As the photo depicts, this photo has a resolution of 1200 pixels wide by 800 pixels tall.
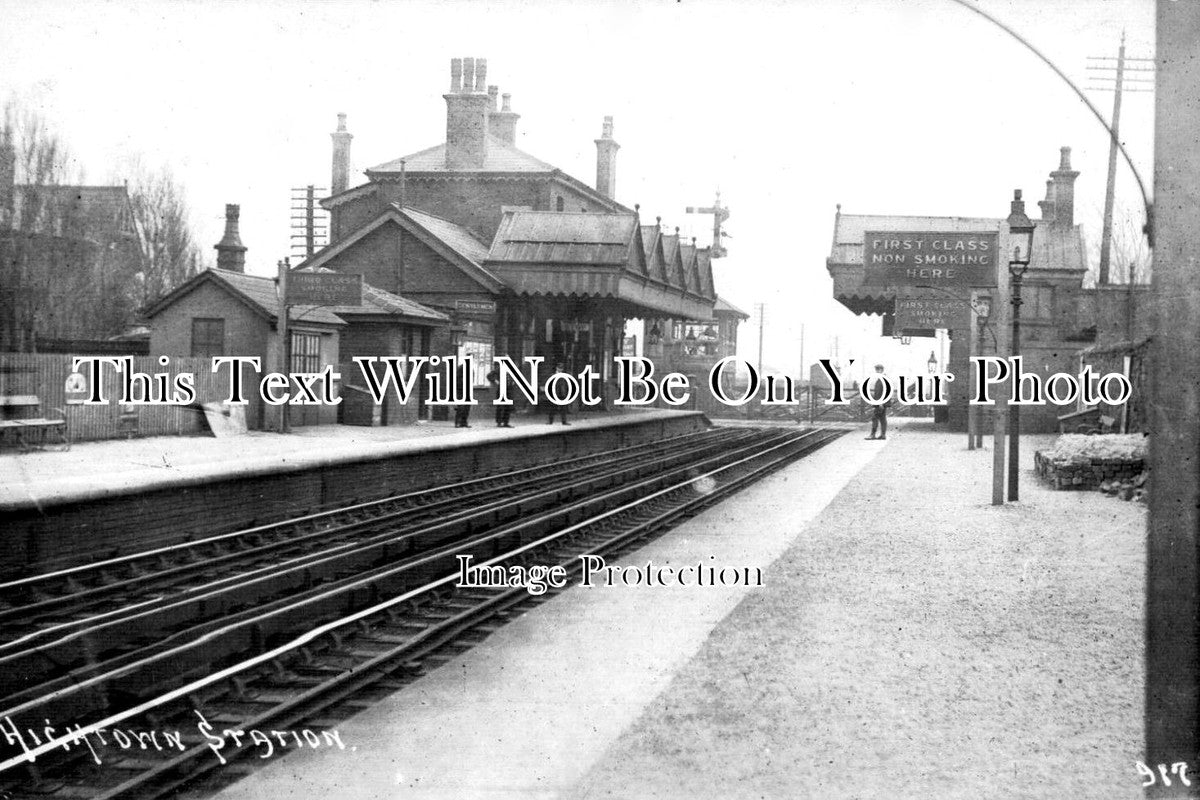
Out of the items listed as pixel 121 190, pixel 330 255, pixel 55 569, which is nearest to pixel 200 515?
pixel 55 569

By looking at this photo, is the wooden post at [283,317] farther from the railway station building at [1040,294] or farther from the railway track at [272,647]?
the railway station building at [1040,294]

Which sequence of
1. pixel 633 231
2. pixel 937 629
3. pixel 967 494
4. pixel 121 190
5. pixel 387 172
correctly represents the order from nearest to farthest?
pixel 937 629, pixel 121 190, pixel 967 494, pixel 633 231, pixel 387 172

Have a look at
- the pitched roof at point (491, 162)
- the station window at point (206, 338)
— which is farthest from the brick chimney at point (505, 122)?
the station window at point (206, 338)

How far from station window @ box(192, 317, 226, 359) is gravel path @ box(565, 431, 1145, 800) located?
10008 millimetres

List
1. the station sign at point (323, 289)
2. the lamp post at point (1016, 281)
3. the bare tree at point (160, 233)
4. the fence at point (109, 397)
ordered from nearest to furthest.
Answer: the bare tree at point (160, 233)
the fence at point (109, 397)
the lamp post at point (1016, 281)
the station sign at point (323, 289)

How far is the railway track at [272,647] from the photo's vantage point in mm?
4746

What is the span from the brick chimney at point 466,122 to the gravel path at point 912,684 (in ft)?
69.3

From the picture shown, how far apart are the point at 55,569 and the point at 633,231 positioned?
67.9 ft

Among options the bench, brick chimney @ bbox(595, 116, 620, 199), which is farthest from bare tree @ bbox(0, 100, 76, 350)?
brick chimney @ bbox(595, 116, 620, 199)

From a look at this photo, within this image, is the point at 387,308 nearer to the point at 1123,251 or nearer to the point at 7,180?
the point at 7,180

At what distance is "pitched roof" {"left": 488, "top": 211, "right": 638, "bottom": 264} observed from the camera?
2866 centimetres

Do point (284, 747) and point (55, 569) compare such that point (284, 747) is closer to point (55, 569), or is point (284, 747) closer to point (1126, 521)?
point (55, 569)

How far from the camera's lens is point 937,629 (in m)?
7.00

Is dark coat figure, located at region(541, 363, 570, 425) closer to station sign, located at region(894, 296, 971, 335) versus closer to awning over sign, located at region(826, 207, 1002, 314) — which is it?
station sign, located at region(894, 296, 971, 335)
